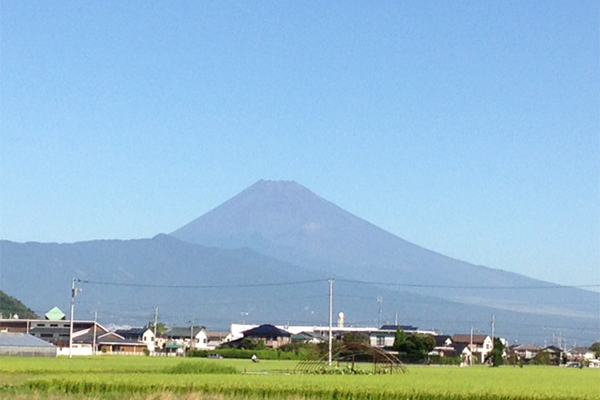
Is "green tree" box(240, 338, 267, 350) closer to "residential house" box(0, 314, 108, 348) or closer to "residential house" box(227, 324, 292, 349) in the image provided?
"residential house" box(227, 324, 292, 349)

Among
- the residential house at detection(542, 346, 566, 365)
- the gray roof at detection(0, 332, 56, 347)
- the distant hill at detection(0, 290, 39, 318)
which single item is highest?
the distant hill at detection(0, 290, 39, 318)

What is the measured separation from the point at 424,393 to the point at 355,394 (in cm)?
153

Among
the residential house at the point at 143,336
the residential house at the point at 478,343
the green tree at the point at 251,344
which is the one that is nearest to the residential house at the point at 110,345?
the green tree at the point at 251,344

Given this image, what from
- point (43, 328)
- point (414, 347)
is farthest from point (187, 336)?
point (414, 347)

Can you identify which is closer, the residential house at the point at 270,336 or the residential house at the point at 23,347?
the residential house at the point at 23,347

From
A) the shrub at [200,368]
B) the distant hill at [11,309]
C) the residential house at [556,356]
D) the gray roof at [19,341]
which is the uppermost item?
the distant hill at [11,309]

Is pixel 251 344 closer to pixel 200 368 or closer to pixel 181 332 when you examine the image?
pixel 181 332

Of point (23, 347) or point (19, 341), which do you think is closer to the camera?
point (23, 347)

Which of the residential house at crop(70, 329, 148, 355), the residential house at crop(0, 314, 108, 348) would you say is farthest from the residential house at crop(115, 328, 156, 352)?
the residential house at crop(70, 329, 148, 355)

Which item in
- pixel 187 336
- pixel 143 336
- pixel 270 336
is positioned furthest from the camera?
pixel 187 336

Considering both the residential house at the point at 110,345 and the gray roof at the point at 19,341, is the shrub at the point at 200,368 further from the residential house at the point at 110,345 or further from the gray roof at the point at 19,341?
the residential house at the point at 110,345

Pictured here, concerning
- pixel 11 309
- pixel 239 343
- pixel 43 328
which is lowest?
pixel 239 343

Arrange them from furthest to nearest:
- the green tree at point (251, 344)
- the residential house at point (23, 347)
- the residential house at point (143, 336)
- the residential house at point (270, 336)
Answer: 1. the residential house at point (143, 336)
2. the residential house at point (270, 336)
3. the green tree at point (251, 344)
4. the residential house at point (23, 347)

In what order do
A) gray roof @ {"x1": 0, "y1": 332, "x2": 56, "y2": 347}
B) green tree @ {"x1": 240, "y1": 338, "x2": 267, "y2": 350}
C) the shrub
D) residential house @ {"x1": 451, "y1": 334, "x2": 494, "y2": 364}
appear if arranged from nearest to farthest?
1. the shrub
2. gray roof @ {"x1": 0, "y1": 332, "x2": 56, "y2": 347}
3. green tree @ {"x1": 240, "y1": 338, "x2": 267, "y2": 350}
4. residential house @ {"x1": 451, "y1": 334, "x2": 494, "y2": 364}
